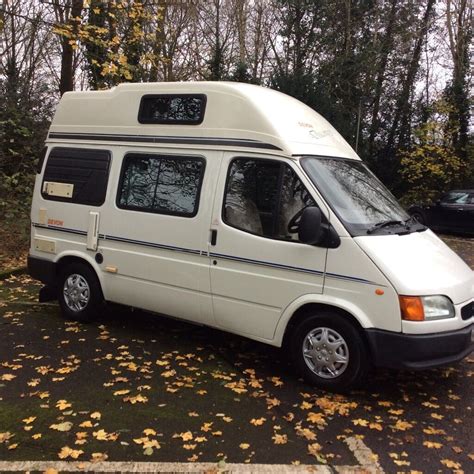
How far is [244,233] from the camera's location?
192 inches

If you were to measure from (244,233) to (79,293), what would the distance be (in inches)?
99.7

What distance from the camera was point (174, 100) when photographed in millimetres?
5523

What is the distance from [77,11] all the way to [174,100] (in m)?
8.47

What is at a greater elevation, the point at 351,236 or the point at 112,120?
the point at 112,120

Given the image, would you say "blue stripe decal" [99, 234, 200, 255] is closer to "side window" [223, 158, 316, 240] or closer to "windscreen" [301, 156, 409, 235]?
"side window" [223, 158, 316, 240]

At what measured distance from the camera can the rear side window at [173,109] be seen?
5.33m

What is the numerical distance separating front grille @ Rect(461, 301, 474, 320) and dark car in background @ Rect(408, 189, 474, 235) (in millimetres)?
11971

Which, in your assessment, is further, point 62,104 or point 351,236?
point 62,104

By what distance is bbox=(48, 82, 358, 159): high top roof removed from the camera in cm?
487

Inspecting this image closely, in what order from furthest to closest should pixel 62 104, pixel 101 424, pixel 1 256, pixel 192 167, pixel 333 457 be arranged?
pixel 1 256 < pixel 62 104 < pixel 192 167 < pixel 101 424 < pixel 333 457

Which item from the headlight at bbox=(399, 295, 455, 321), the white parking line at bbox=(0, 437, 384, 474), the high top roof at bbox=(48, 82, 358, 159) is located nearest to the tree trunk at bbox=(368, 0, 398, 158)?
the high top roof at bbox=(48, 82, 358, 159)

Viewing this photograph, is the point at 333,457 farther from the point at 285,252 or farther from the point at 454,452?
the point at 285,252

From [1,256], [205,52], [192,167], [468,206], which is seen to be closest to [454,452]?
[192,167]

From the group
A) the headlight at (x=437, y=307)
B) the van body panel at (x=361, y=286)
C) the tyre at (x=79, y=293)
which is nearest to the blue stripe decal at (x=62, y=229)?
the tyre at (x=79, y=293)
